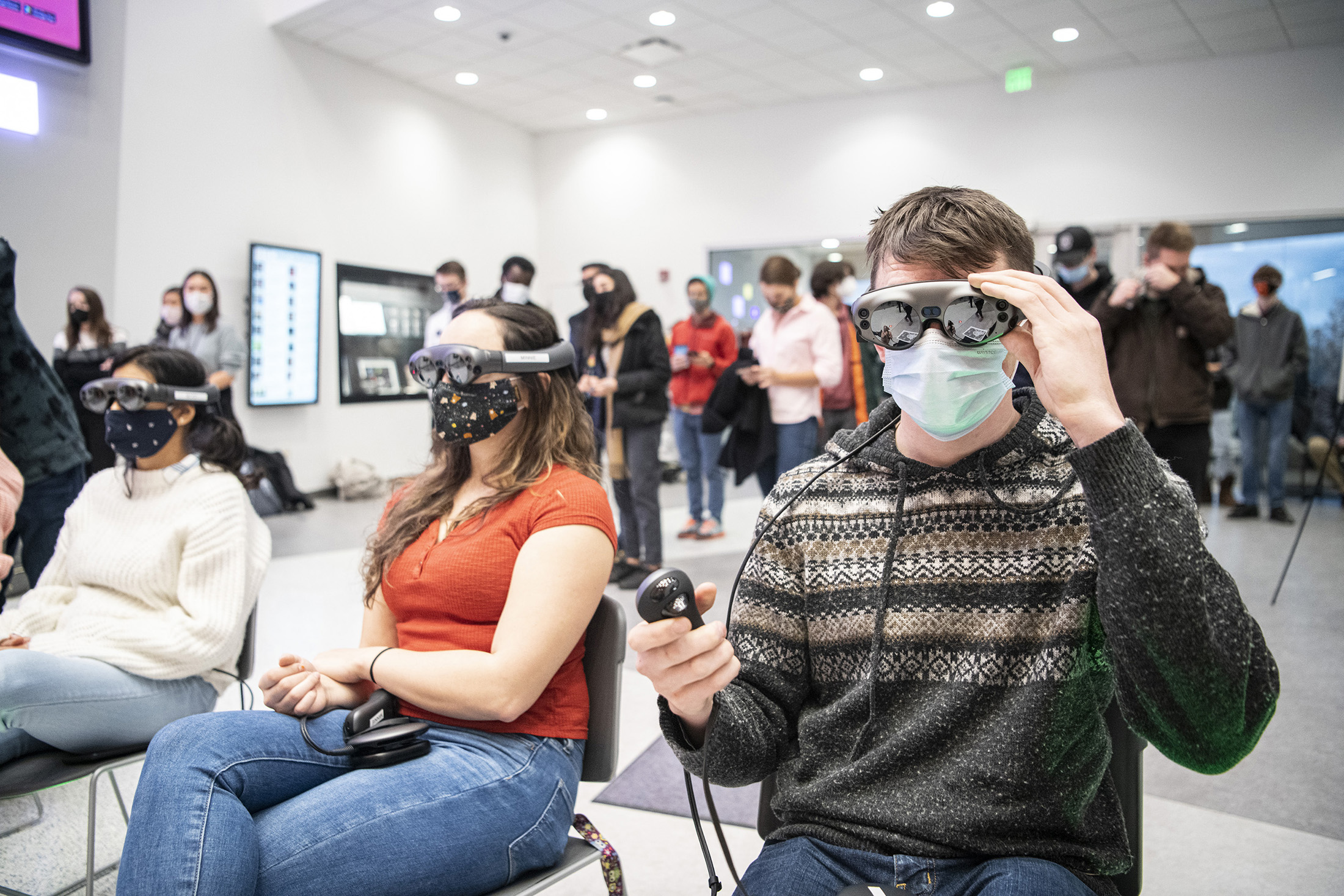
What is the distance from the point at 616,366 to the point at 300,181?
14.7ft

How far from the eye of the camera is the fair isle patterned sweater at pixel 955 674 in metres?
0.98

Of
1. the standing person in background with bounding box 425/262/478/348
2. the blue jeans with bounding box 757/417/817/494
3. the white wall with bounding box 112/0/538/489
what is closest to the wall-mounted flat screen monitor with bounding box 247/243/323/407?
the white wall with bounding box 112/0/538/489

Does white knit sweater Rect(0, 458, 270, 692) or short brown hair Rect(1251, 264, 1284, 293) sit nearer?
white knit sweater Rect(0, 458, 270, 692)

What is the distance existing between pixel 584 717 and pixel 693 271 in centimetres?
809

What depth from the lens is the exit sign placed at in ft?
24.1

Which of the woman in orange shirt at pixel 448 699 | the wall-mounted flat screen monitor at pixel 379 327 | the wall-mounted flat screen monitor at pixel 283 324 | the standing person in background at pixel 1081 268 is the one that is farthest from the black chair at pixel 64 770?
the wall-mounted flat screen monitor at pixel 379 327

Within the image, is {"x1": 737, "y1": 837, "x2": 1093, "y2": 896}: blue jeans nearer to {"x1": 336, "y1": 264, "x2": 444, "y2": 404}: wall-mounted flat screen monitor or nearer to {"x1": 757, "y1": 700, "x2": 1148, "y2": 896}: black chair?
{"x1": 757, "y1": 700, "x2": 1148, "y2": 896}: black chair

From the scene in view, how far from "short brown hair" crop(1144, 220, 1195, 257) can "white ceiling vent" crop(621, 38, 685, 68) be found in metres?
4.87

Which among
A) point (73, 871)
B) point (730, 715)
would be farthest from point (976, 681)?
point (73, 871)

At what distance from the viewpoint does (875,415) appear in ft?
3.93

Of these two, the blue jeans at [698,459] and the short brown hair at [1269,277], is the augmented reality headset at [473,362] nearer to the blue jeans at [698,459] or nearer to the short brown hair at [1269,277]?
the blue jeans at [698,459]

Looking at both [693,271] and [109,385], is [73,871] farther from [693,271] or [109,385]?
[693,271]

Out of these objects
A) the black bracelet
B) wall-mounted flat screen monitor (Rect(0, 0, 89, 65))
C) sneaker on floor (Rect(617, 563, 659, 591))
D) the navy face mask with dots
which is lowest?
sneaker on floor (Rect(617, 563, 659, 591))

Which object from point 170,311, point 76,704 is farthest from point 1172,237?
point 170,311
